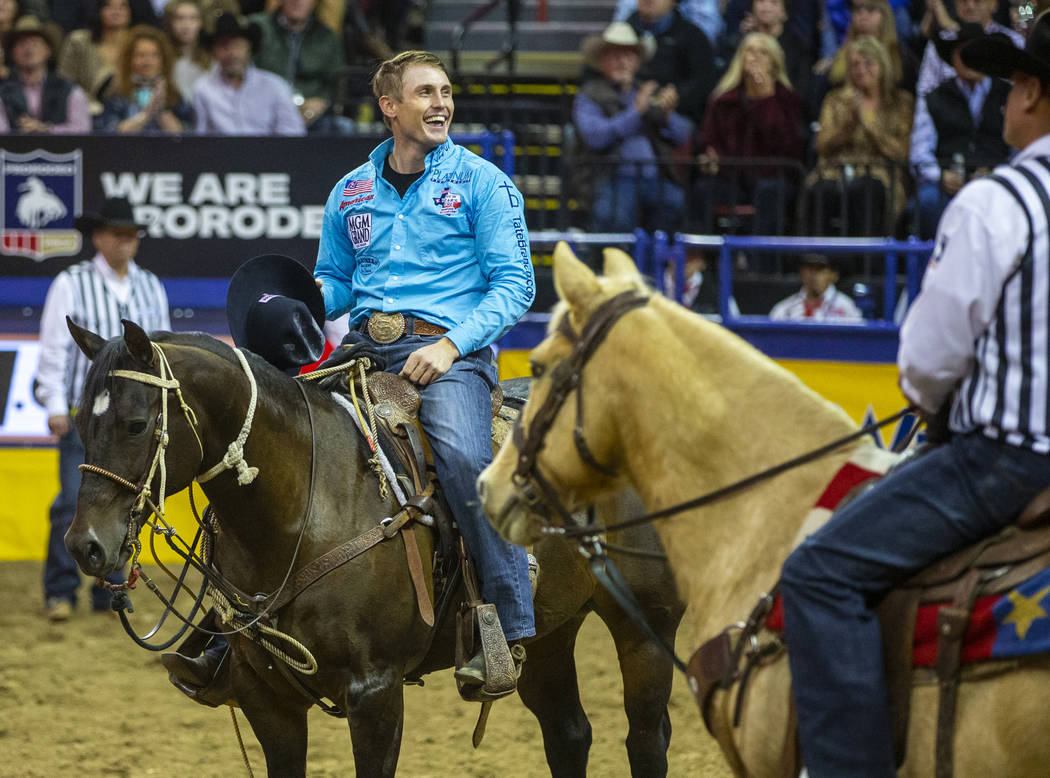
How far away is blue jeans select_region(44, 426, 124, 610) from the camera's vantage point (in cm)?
827

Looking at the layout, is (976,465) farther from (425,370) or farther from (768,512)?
(425,370)

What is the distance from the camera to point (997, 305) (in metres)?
2.58

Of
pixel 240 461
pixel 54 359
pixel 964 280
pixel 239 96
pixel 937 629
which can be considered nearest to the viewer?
pixel 964 280

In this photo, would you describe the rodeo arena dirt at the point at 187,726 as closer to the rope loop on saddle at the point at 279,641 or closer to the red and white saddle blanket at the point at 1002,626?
the rope loop on saddle at the point at 279,641

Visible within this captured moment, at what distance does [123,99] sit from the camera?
10906 mm

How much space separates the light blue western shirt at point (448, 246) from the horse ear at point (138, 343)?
866 millimetres

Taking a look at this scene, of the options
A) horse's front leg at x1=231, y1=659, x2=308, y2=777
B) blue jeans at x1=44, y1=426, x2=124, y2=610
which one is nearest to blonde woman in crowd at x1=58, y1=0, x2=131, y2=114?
blue jeans at x1=44, y1=426, x2=124, y2=610

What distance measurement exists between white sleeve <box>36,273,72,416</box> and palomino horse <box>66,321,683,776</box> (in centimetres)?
Answer: 415

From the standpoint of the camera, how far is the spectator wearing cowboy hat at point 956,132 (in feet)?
32.3

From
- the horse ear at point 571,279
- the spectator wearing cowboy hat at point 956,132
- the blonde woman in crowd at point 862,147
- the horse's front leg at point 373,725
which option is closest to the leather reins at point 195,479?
the horse's front leg at point 373,725

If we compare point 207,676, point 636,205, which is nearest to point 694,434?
point 207,676

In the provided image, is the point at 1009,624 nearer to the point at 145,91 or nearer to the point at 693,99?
the point at 693,99

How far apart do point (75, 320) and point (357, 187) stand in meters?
4.15

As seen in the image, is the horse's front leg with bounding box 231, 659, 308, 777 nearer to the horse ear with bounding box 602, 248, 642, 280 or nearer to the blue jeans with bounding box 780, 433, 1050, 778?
the horse ear with bounding box 602, 248, 642, 280
